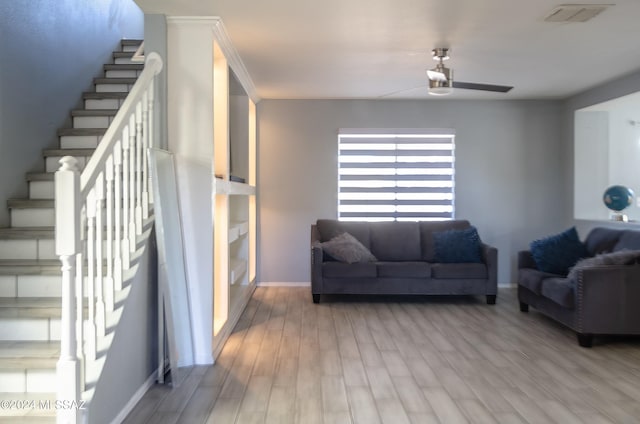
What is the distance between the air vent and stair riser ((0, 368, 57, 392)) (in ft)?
12.6

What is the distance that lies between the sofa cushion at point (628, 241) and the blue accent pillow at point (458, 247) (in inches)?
55.3

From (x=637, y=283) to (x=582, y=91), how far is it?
2883mm

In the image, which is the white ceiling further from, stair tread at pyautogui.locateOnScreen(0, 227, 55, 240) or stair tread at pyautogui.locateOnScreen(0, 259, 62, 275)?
stair tread at pyautogui.locateOnScreen(0, 259, 62, 275)

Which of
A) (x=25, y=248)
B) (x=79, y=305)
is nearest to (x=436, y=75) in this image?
(x=79, y=305)

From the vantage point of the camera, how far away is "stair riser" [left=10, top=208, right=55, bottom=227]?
3.21 meters

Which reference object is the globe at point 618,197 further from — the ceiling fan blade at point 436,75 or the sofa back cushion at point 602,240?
the ceiling fan blade at point 436,75

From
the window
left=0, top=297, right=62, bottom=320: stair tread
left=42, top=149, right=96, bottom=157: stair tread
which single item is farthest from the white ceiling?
left=0, top=297, right=62, bottom=320: stair tread

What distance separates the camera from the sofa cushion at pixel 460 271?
16.9 ft

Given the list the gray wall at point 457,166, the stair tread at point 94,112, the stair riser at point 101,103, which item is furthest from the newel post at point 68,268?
the gray wall at point 457,166

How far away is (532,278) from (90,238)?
4002 mm

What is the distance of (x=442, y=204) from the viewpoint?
6.15 metres

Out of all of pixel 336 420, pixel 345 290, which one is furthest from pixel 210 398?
pixel 345 290

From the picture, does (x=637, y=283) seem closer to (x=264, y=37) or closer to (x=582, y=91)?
(x=582, y=91)

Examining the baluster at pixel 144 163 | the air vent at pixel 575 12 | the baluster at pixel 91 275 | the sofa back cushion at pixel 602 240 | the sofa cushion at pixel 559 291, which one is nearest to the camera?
the baluster at pixel 91 275
